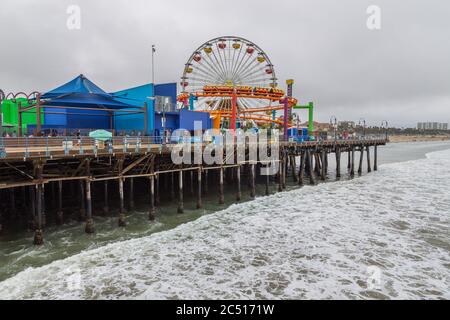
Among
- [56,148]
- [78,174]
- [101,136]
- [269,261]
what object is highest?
[101,136]

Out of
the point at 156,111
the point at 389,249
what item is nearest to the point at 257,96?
the point at 156,111

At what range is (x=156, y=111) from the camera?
26.8 metres

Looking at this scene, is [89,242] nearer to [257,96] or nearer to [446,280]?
[446,280]

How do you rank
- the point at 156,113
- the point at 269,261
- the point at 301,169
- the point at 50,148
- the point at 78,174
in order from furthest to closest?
the point at 301,169 < the point at 156,113 < the point at 78,174 < the point at 50,148 < the point at 269,261

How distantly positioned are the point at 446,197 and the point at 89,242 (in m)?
28.5

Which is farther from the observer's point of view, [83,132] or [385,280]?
[83,132]

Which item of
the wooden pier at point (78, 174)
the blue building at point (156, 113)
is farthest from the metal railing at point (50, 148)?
the blue building at point (156, 113)

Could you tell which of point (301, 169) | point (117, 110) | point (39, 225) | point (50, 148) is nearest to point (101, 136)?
point (50, 148)

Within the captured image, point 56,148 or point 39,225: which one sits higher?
point 56,148

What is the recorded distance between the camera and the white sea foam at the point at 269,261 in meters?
10.5

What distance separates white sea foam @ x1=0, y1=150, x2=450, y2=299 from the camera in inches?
414

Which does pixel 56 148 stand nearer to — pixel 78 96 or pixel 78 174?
pixel 78 174

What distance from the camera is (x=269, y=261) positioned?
1291cm

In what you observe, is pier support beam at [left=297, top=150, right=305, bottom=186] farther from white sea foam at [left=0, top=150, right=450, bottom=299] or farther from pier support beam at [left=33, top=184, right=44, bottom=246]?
pier support beam at [left=33, top=184, right=44, bottom=246]
